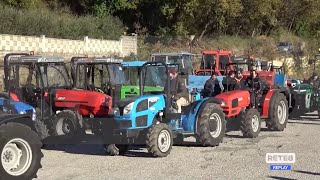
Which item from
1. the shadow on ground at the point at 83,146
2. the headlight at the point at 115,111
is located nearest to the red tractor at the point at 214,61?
the shadow on ground at the point at 83,146

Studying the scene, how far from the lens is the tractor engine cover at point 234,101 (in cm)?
Result: 1221

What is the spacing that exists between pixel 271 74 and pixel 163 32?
2175 centimetres

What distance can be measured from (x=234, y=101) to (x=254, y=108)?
867 mm

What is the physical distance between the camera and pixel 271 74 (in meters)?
16.2

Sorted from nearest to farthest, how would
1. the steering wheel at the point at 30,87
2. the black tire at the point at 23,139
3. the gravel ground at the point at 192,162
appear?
the black tire at the point at 23,139, the gravel ground at the point at 192,162, the steering wheel at the point at 30,87

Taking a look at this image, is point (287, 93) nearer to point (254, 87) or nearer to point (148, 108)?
point (254, 87)

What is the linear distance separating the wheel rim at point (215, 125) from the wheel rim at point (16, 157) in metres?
4.73

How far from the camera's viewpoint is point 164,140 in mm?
10172

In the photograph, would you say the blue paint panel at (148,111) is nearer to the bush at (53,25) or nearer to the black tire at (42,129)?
the black tire at (42,129)

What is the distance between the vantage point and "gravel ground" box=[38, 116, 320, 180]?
8.41m

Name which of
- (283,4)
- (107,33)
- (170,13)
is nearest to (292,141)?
(107,33)

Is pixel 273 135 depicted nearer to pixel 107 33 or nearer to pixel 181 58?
pixel 181 58

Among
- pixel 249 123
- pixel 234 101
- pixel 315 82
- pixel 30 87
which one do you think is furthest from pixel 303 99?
pixel 30 87

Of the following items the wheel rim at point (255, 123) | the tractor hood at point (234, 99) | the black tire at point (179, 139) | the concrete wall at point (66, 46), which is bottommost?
the black tire at point (179, 139)
